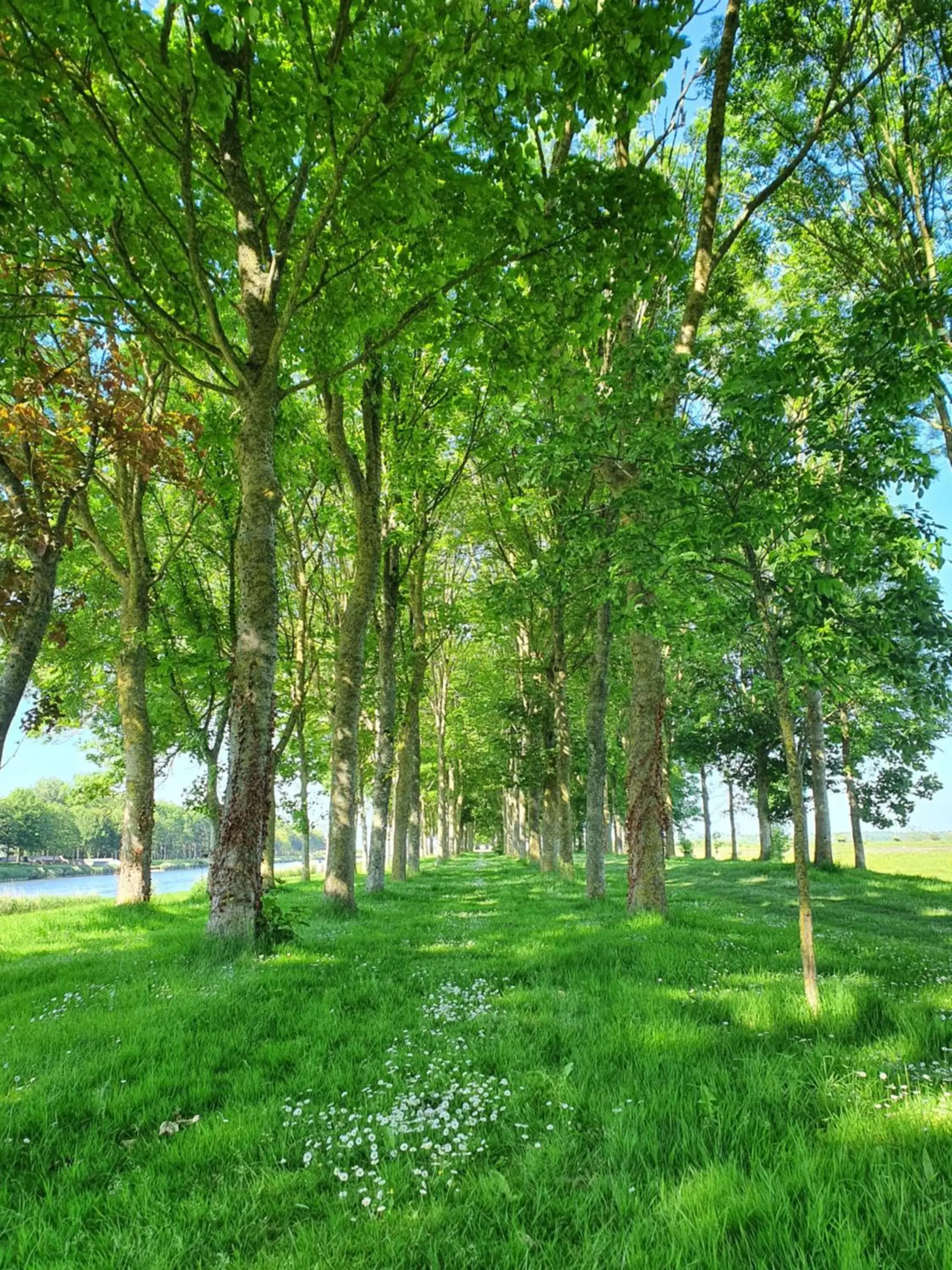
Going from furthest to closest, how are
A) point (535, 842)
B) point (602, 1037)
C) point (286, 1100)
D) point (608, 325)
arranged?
point (535, 842) → point (608, 325) → point (602, 1037) → point (286, 1100)

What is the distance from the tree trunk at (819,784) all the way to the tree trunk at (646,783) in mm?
14963

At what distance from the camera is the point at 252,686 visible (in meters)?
8.50

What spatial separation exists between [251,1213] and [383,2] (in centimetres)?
1110

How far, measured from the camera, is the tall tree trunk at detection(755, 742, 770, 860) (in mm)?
31766

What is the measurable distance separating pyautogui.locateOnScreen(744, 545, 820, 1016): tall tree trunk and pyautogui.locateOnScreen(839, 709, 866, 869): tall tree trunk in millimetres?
24739

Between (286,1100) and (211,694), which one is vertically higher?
(211,694)

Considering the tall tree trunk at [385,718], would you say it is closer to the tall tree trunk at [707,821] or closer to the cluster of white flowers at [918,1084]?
the cluster of white flowers at [918,1084]

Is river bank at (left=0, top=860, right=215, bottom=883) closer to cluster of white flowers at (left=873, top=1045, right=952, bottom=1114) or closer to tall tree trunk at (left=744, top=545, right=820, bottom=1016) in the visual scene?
tall tree trunk at (left=744, top=545, right=820, bottom=1016)

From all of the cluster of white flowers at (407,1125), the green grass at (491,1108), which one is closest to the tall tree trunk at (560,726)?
the green grass at (491,1108)

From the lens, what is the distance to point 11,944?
9.86 m

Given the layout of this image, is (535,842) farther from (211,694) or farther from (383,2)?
(383,2)

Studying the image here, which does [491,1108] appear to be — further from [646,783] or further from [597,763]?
[597,763]

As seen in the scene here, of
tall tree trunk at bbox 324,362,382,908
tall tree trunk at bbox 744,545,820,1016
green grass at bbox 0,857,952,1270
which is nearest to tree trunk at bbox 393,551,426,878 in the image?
tall tree trunk at bbox 324,362,382,908

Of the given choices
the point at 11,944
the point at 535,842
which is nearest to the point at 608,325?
the point at 11,944
